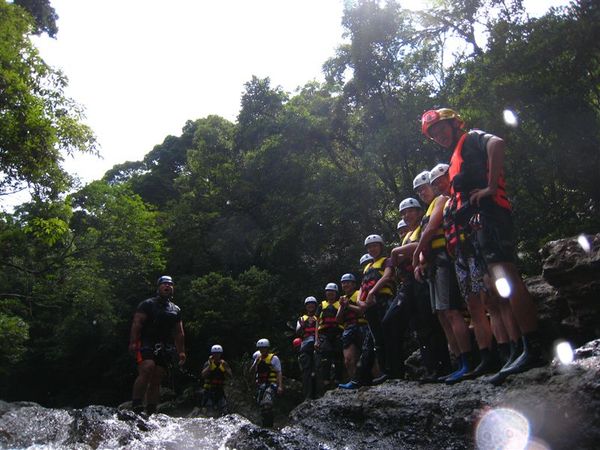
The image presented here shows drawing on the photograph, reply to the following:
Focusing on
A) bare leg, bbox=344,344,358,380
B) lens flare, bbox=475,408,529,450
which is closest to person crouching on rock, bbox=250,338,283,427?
bare leg, bbox=344,344,358,380

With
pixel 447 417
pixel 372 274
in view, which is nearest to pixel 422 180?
pixel 372 274

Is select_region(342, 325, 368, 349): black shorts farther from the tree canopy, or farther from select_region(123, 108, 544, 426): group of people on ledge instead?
the tree canopy

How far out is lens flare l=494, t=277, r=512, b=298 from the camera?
331 centimetres

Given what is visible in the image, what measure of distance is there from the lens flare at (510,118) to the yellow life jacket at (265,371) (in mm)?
7909

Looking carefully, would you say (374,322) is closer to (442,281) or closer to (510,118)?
(442,281)

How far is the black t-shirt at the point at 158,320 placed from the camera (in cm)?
647

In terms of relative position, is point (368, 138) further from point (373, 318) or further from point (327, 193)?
point (373, 318)

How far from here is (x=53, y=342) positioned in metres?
28.8

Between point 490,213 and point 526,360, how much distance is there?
1.00 meters

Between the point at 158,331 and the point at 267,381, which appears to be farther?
the point at 267,381

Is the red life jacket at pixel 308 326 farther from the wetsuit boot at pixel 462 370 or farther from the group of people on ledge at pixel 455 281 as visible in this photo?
the wetsuit boot at pixel 462 370

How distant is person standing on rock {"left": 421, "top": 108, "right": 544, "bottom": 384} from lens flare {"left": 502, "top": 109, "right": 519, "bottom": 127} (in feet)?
29.6

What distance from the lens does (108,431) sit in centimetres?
407

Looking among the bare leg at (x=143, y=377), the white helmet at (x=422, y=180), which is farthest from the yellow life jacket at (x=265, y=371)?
the white helmet at (x=422, y=180)
